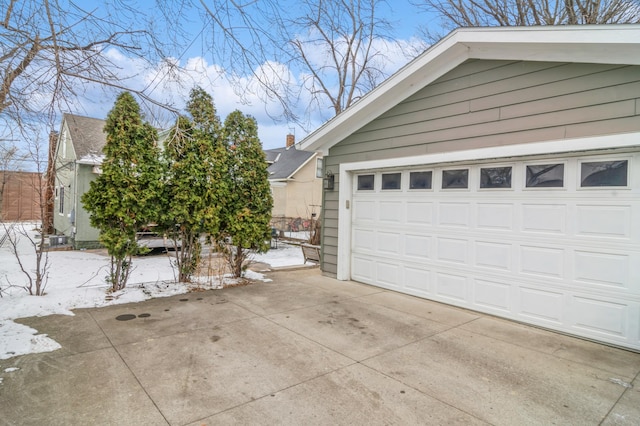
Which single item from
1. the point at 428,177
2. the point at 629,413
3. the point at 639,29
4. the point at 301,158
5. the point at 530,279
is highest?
the point at 301,158

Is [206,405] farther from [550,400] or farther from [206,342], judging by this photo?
[550,400]

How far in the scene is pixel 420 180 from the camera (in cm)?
588

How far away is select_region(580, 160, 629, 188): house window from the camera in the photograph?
385cm

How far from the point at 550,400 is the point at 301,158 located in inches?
777

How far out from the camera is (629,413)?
8.70 feet

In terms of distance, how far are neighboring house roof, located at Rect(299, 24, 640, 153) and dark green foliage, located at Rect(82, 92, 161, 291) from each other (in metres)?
3.27

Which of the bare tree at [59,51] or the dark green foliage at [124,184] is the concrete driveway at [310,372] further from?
the bare tree at [59,51]

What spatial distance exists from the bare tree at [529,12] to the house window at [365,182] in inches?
302

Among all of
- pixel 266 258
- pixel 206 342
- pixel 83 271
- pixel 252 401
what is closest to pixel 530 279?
pixel 252 401

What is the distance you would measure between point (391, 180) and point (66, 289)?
584 cm

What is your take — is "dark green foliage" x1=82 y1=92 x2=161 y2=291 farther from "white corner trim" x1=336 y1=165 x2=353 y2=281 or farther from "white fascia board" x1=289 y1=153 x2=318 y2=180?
"white fascia board" x1=289 y1=153 x2=318 y2=180

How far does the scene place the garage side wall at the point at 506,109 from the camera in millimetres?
3859

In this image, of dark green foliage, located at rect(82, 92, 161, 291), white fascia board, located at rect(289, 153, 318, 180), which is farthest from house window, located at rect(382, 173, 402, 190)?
white fascia board, located at rect(289, 153, 318, 180)

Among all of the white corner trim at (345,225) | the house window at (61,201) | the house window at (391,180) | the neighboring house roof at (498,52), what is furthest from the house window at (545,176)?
the house window at (61,201)
